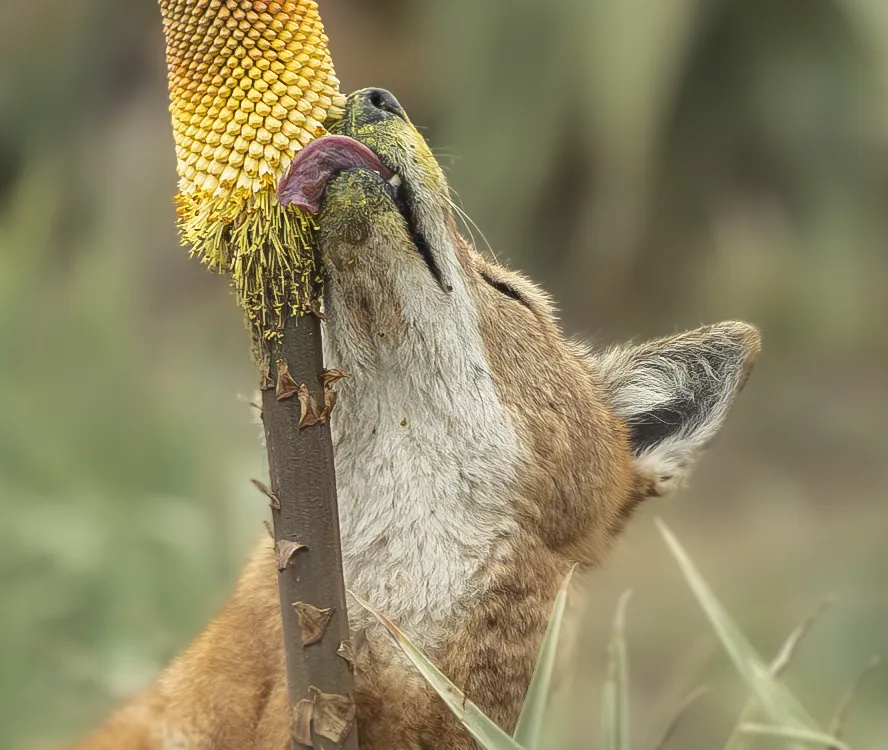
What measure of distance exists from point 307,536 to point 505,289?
91 cm

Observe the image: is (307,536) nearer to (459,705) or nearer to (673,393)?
(459,705)

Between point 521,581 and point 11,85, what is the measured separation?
7.24 m

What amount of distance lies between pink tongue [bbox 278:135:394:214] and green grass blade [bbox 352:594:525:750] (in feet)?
1.96

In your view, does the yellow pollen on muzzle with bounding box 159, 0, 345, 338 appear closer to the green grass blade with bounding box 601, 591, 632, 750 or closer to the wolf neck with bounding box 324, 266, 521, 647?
the wolf neck with bounding box 324, 266, 521, 647

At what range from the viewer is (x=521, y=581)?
2.12m

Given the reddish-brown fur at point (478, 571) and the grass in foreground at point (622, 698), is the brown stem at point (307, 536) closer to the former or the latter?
the grass in foreground at point (622, 698)

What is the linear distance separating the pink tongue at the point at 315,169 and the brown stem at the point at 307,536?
0.16 meters

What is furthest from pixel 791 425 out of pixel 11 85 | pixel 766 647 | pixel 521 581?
pixel 521 581

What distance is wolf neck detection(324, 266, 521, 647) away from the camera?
2.03m

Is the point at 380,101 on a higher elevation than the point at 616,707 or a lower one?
higher

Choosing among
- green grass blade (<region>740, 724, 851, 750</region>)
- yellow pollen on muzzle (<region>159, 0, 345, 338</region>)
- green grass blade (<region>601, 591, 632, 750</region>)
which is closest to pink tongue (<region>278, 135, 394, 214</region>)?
yellow pollen on muzzle (<region>159, 0, 345, 338</region>)

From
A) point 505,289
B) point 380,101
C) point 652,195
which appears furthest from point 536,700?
point 652,195

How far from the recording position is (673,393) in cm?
279

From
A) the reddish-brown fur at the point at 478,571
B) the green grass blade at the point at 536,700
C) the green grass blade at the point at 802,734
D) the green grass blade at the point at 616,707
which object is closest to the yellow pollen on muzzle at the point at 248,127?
the reddish-brown fur at the point at 478,571
